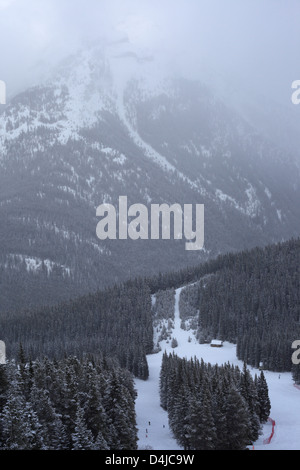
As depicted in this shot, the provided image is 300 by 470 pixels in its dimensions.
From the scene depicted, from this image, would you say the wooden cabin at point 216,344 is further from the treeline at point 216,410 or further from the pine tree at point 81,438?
the pine tree at point 81,438

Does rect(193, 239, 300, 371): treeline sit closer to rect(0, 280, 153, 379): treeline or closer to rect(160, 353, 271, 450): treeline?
rect(0, 280, 153, 379): treeline

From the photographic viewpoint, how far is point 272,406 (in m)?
107

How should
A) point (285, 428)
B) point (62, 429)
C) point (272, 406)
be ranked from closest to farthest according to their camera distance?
point (62, 429) < point (285, 428) < point (272, 406)

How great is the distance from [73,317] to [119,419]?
409 ft

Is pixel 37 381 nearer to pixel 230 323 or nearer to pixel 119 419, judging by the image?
pixel 119 419

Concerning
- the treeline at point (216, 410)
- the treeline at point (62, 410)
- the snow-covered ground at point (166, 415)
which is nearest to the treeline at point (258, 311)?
the snow-covered ground at point (166, 415)

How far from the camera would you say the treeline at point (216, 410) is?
75.6 meters

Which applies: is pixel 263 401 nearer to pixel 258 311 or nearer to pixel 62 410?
pixel 62 410

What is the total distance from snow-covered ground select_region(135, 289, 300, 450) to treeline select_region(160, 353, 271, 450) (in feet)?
9.38

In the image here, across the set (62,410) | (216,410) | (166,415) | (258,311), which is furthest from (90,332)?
(62,410)

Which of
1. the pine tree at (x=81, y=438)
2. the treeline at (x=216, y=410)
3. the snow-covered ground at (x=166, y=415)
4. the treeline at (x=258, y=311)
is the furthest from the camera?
the treeline at (x=258, y=311)

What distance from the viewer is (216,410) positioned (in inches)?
3137

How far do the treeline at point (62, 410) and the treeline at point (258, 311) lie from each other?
68637 mm
